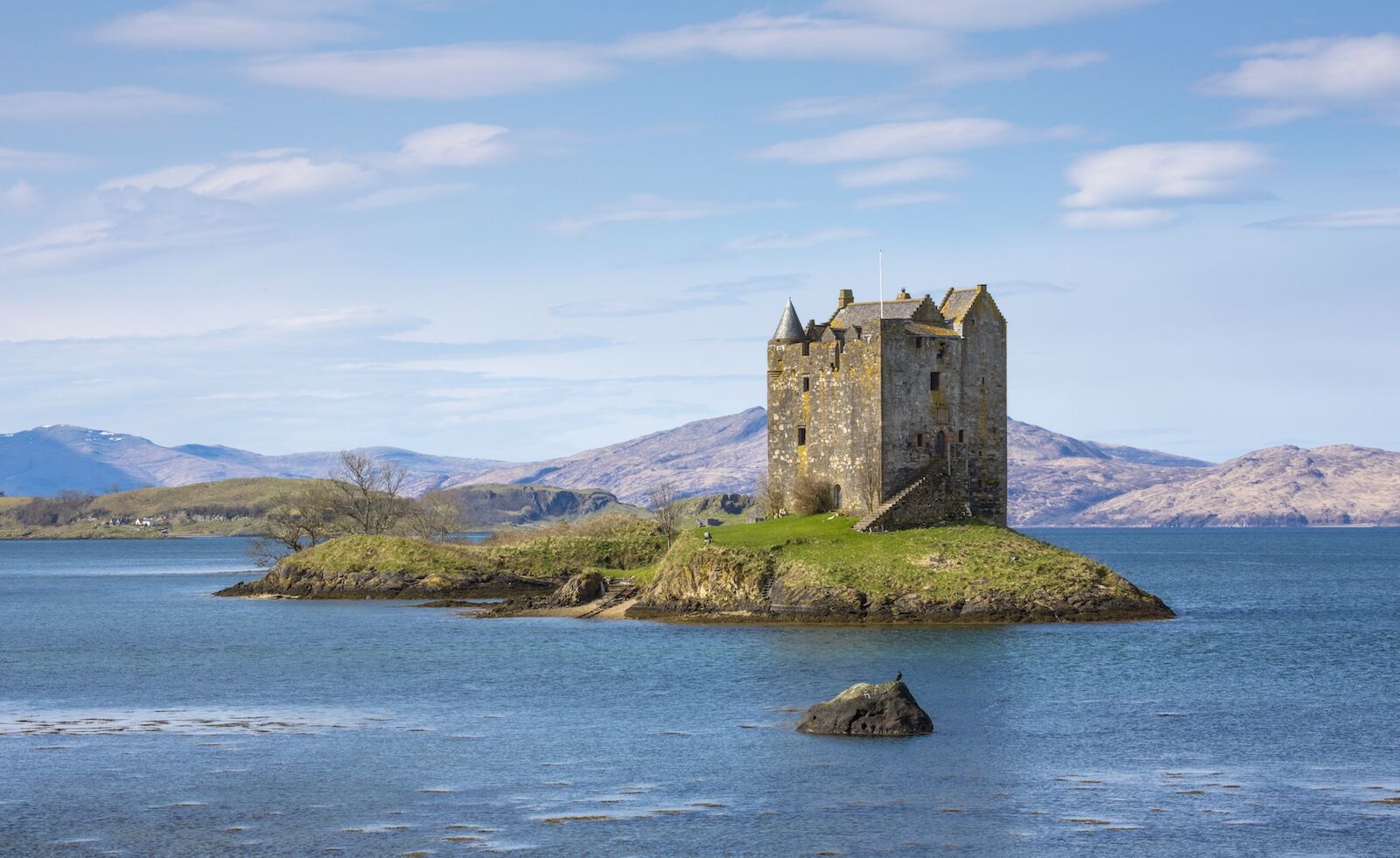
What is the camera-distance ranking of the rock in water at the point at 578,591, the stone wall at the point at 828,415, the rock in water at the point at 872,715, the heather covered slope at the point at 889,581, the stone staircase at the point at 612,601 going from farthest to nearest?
the rock in water at the point at 578,591 → the stone staircase at the point at 612,601 → the stone wall at the point at 828,415 → the heather covered slope at the point at 889,581 → the rock in water at the point at 872,715

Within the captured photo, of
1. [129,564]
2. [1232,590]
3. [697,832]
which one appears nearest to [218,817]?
[697,832]

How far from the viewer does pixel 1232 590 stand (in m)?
110

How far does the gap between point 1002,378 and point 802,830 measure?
55809 mm

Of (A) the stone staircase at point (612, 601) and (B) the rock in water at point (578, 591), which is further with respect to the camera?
(B) the rock in water at point (578, 591)

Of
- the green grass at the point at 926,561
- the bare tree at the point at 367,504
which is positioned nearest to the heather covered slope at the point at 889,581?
the green grass at the point at 926,561

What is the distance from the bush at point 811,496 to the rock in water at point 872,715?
42320mm

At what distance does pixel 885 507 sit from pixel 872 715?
3793 cm

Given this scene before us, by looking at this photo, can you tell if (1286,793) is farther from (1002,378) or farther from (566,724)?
(1002,378)

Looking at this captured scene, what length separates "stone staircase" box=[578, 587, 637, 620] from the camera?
263 ft

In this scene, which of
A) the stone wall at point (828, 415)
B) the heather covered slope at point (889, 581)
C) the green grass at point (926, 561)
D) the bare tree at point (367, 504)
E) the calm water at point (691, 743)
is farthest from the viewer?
the bare tree at point (367, 504)

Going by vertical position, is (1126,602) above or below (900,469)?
below

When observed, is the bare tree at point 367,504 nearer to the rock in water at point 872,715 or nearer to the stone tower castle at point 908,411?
the stone tower castle at point 908,411

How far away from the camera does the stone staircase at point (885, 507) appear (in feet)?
250

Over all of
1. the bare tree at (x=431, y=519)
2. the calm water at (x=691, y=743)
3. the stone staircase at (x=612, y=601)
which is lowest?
the calm water at (x=691, y=743)
